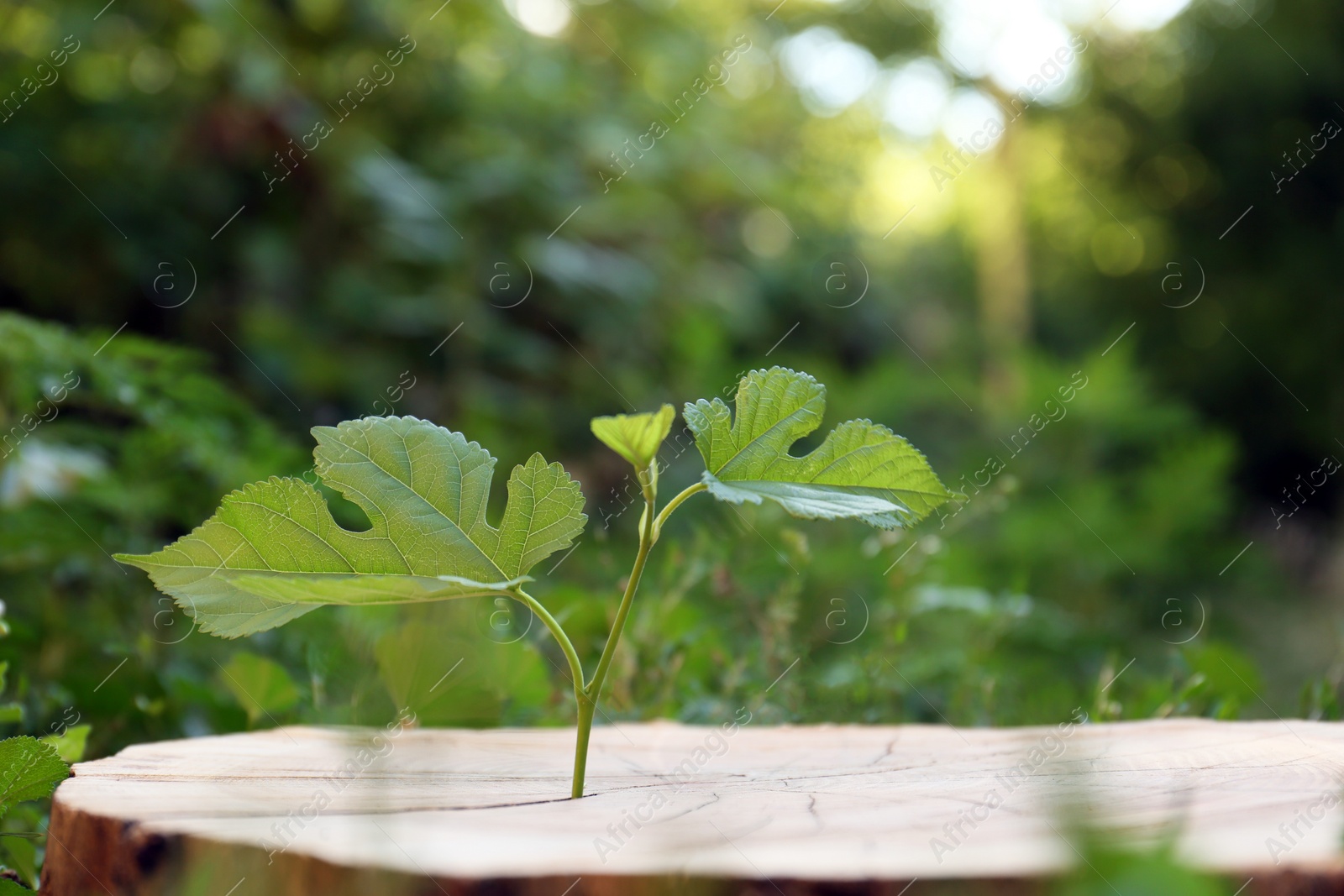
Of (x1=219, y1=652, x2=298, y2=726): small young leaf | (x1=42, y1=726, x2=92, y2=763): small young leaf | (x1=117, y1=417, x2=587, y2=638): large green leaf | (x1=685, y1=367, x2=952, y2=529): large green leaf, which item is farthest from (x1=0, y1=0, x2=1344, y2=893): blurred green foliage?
(x1=685, y1=367, x2=952, y2=529): large green leaf

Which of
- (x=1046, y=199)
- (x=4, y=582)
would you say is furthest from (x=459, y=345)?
(x=1046, y=199)

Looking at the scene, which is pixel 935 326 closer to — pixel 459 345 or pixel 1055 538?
pixel 1055 538

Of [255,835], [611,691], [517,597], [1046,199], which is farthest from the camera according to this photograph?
[1046,199]

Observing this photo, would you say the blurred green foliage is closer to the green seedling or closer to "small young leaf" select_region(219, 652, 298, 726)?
"small young leaf" select_region(219, 652, 298, 726)

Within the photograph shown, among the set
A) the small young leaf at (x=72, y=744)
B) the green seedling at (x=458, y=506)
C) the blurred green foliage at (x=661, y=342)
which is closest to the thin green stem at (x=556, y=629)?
the green seedling at (x=458, y=506)

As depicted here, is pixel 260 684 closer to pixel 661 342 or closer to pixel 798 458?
pixel 798 458
